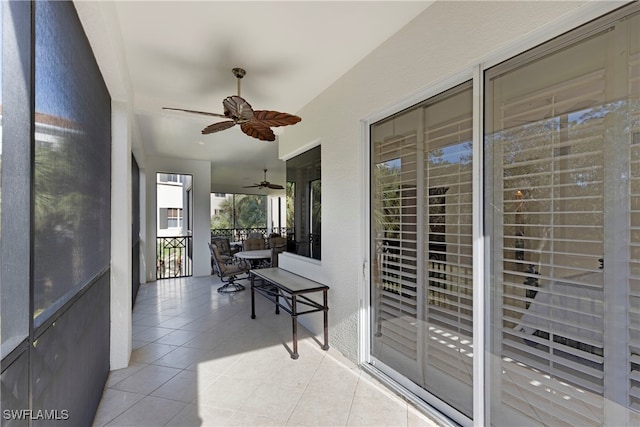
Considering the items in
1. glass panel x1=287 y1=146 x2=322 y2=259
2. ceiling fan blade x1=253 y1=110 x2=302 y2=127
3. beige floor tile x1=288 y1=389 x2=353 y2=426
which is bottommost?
beige floor tile x1=288 y1=389 x2=353 y2=426

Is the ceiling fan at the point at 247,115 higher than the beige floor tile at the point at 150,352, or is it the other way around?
the ceiling fan at the point at 247,115

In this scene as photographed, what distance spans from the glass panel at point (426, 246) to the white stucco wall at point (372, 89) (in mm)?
156

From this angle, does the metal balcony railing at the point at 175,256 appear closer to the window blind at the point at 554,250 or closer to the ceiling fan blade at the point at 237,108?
the ceiling fan blade at the point at 237,108

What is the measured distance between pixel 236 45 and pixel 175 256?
6.14 m

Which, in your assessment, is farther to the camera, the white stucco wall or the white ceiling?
the white ceiling

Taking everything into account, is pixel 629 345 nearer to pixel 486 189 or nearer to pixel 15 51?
pixel 486 189

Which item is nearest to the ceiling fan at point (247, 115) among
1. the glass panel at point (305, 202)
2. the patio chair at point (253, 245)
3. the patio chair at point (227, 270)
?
the glass panel at point (305, 202)

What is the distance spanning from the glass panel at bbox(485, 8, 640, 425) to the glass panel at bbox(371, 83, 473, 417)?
0.64 ft

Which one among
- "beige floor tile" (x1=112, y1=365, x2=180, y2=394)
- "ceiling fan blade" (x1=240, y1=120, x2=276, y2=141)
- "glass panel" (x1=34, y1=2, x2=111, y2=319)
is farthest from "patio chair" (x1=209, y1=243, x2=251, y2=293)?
"glass panel" (x1=34, y1=2, x2=111, y2=319)

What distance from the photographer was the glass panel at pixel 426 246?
1.79m

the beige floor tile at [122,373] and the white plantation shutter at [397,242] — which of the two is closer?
the white plantation shutter at [397,242]

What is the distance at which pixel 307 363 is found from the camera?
8.79 feet

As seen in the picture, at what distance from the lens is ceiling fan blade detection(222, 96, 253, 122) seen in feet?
8.27

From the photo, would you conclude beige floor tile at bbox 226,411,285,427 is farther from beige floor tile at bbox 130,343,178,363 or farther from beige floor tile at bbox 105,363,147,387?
beige floor tile at bbox 130,343,178,363
